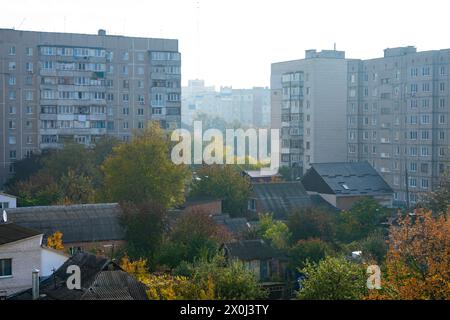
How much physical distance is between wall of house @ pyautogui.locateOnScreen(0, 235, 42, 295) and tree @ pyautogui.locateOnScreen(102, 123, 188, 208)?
9827 mm

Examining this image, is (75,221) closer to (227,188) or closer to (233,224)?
(233,224)

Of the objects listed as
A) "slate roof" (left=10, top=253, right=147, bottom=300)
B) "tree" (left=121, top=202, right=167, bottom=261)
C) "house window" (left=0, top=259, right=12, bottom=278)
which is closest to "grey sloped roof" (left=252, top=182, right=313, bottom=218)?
"tree" (left=121, top=202, right=167, bottom=261)

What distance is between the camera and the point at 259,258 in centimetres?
1706

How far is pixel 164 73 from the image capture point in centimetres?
3919

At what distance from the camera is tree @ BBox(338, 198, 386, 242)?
73.9 feet

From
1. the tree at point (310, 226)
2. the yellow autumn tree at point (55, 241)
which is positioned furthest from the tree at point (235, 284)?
the tree at point (310, 226)

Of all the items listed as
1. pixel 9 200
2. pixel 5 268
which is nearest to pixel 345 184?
pixel 9 200

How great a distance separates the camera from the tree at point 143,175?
82.3 feet

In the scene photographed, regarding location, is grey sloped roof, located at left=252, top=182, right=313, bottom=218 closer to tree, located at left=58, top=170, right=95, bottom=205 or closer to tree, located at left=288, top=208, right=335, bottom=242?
tree, located at left=288, top=208, right=335, bottom=242

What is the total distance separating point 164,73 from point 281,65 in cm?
638

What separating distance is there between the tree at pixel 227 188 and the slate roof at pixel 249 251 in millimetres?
9429

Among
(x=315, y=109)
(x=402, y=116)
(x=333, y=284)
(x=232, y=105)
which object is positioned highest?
(x=232, y=105)

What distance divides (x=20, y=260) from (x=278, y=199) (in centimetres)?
1385
